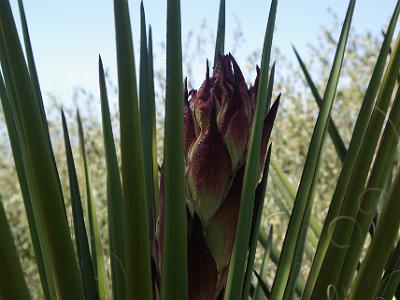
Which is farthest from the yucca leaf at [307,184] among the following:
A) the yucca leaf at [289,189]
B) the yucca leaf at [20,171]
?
the yucca leaf at [289,189]

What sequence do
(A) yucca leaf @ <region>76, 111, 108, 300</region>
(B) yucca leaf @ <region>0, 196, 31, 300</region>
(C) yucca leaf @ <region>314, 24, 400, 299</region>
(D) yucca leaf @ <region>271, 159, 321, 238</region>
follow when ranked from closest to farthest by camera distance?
(B) yucca leaf @ <region>0, 196, 31, 300</region>, (C) yucca leaf @ <region>314, 24, 400, 299</region>, (A) yucca leaf @ <region>76, 111, 108, 300</region>, (D) yucca leaf @ <region>271, 159, 321, 238</region>

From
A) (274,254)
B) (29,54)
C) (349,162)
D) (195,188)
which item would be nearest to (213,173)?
(195,188)

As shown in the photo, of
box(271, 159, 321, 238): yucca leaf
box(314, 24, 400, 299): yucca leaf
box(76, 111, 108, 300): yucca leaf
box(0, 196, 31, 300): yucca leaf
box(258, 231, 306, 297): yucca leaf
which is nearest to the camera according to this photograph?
box(0, 196, 31, 300): yucca leaf

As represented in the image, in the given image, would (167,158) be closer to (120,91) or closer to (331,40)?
(120,91)

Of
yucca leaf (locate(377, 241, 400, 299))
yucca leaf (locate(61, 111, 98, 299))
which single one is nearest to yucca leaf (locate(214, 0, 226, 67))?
yucca leaf (locate(61, 111, 98, 299))

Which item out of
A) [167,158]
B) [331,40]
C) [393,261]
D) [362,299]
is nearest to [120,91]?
[167,158]

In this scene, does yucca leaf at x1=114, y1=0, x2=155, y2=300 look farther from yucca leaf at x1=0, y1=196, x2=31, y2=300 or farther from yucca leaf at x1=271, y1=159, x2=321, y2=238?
yucca leaf at x1=271, y1=159, x2=321, y2=238

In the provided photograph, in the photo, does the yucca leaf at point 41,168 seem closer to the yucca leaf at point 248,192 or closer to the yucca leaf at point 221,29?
the yucca leaf at point 248,192
